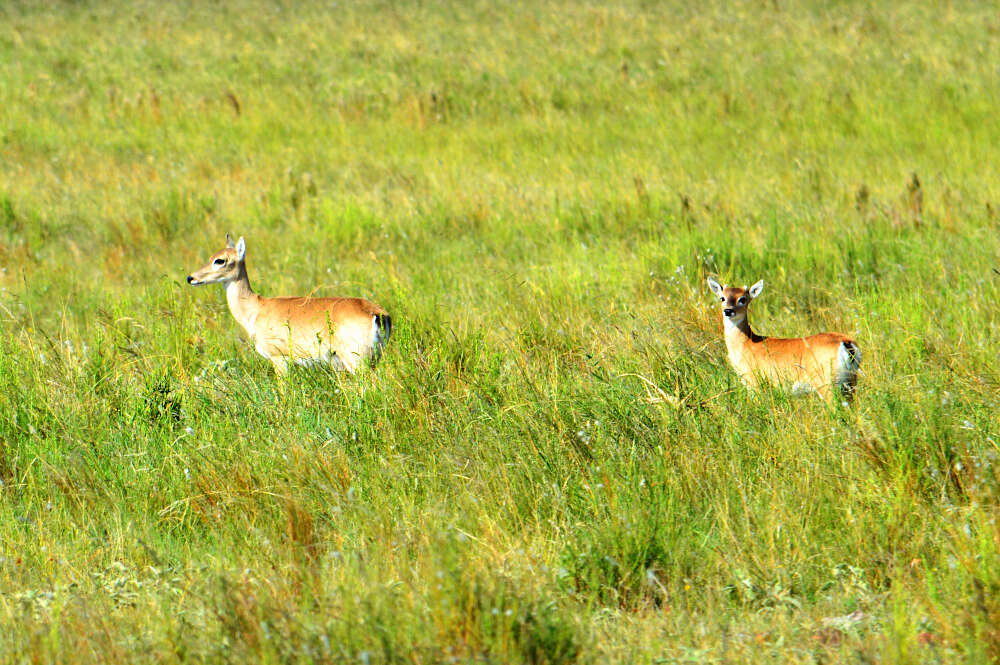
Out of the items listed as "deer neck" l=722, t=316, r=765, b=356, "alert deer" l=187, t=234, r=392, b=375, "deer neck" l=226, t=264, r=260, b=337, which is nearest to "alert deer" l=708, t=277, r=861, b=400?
"deer neck" l=722, t=316, r=765, b=356

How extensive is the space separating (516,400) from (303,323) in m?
2.24

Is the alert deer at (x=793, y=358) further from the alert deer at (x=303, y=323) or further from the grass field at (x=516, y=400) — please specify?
the alert deer at (x=303, y=323)

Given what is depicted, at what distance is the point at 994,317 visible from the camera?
6492 mm

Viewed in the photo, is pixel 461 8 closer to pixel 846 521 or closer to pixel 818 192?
pixel 818 192

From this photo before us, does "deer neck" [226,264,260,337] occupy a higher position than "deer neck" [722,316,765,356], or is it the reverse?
"deer neck" [226,264,260,337]

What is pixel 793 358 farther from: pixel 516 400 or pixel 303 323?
pixel 303 323

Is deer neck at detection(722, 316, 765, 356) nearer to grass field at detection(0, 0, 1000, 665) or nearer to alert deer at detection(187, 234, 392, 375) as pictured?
grass field at detection(0, 0, 1000, 665)

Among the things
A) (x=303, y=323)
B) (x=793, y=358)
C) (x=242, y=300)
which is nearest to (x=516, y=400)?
(x=793, y=358)

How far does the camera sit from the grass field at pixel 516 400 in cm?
339

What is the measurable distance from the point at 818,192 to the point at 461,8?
20.7m

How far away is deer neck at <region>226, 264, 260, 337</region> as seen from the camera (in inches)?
299

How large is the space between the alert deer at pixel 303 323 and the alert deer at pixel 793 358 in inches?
84.0

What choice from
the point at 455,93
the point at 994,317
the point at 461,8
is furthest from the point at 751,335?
the point at 461,8

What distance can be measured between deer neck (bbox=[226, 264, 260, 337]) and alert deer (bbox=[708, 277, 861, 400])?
343 centimetres
